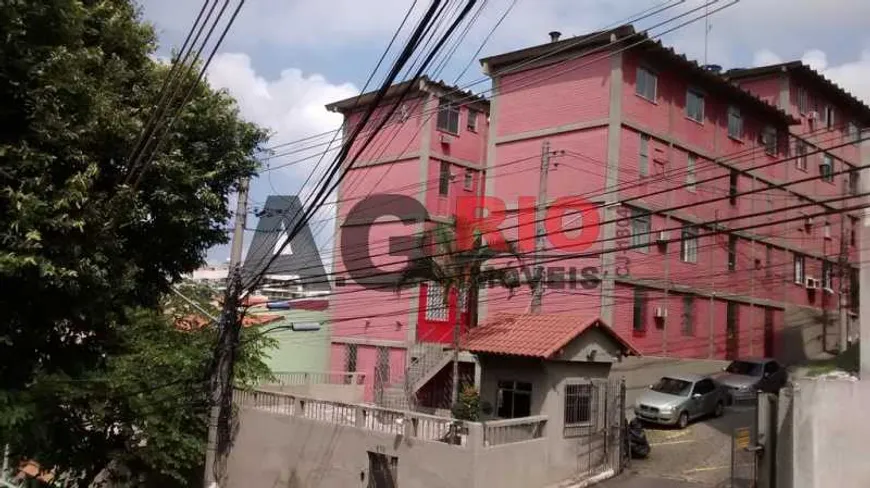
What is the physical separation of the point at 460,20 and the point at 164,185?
5459mm

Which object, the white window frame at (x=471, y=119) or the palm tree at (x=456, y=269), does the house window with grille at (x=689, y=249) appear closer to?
the palm tree at (x=456, y=269)

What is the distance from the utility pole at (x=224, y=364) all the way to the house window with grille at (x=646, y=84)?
14.9m

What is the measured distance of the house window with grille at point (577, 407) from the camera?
53.8 feet

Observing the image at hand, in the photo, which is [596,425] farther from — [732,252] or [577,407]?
[732,252]

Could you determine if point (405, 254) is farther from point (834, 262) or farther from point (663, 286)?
point (834, 262)

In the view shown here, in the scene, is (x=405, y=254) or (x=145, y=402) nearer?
(x=145, y=402)

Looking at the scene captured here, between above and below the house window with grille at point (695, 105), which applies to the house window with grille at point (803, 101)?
above

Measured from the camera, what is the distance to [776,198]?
31531mm

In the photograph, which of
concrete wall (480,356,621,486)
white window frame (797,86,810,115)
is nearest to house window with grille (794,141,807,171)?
white window frame (797,86,810,115)

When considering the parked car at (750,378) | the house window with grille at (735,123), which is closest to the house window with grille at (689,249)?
the parked car at (750,378)

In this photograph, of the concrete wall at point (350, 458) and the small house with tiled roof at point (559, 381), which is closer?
the concrete wall at point (350, 458)

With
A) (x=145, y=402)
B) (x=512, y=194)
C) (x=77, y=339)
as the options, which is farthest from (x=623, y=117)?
(x=77, y=339)

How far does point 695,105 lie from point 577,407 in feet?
48.8

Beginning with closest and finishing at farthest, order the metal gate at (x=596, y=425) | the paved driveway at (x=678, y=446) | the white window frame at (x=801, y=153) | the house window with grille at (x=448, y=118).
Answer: the paved driveway at (x=678, y=446), the metal gate at (x=596, y=425), the house window with grille at (x=448, y=118), the white window frame at (x=801, y=153)
